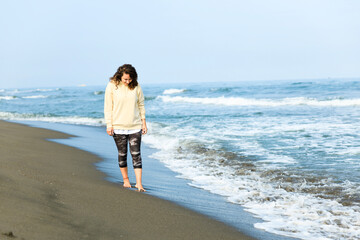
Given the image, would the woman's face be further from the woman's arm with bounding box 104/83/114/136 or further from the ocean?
the ocean

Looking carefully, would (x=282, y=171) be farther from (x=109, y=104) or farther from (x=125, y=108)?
(x=109, y=104)

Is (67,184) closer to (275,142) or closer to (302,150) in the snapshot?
(302,150)

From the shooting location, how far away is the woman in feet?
15.9

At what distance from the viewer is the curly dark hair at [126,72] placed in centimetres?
478

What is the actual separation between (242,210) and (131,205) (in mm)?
1407

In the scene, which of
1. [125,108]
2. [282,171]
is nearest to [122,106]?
[125,108]

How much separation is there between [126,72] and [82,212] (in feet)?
6.42

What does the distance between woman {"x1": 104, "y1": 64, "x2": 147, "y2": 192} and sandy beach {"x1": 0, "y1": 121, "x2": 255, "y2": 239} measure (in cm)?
68

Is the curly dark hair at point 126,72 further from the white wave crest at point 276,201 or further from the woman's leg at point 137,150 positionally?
the white wave crest at point 276,201

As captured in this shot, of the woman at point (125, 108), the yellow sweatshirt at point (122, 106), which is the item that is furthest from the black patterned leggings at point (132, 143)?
the yellow sweatshirt at point (122, 106)

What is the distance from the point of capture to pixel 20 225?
107 inches

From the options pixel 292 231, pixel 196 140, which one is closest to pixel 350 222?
pixel 292 231

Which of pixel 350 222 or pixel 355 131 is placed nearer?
pixel 350 222

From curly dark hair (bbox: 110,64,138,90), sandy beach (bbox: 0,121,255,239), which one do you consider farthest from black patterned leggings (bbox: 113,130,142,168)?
curly dark hair (bbox: 110,64,138,90)
